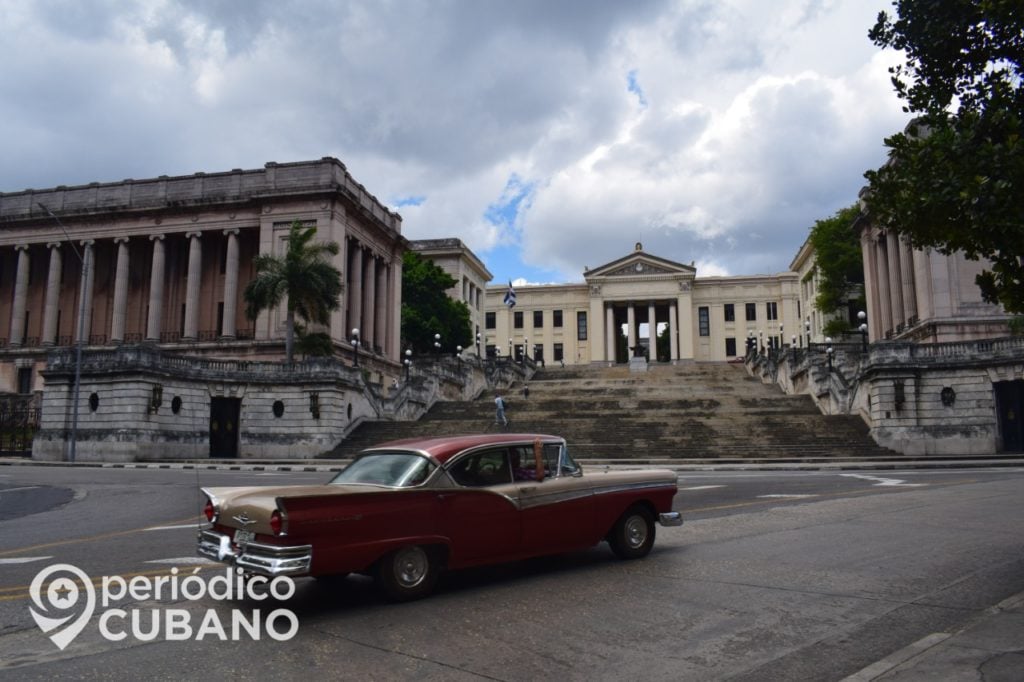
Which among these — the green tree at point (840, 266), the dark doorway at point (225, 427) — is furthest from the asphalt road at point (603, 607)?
the green tree at point (840, 266)

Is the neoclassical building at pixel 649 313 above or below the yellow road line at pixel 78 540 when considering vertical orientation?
above

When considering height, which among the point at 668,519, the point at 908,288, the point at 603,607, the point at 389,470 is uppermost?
the point at 908,288

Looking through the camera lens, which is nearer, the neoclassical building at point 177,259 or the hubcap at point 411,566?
the hubcap at point 411,566

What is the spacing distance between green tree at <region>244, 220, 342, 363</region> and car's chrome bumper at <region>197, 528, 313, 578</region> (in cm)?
3193

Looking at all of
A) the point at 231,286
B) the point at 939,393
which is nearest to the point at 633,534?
the point at 939,393

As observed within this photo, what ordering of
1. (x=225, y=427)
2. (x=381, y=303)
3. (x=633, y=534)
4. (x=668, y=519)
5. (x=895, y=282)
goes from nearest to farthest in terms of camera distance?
1. (x=633, y=534)
2. (x=668, y=519)
3. (x=225, y=427)
4. (x=895, y=282)
5. (x=381, y=303)

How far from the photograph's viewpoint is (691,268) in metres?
97.2

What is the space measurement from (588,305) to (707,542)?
93.7 m

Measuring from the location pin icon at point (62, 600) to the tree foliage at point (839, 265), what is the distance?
67.0 meters

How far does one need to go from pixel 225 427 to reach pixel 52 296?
1224 inches

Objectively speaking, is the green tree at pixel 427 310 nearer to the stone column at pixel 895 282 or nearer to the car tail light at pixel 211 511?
the stone column at pixel 895 282

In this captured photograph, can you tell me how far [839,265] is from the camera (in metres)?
66.0

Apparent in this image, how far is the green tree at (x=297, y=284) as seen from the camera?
123 ft

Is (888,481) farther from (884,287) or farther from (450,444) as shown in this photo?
(884,287)
